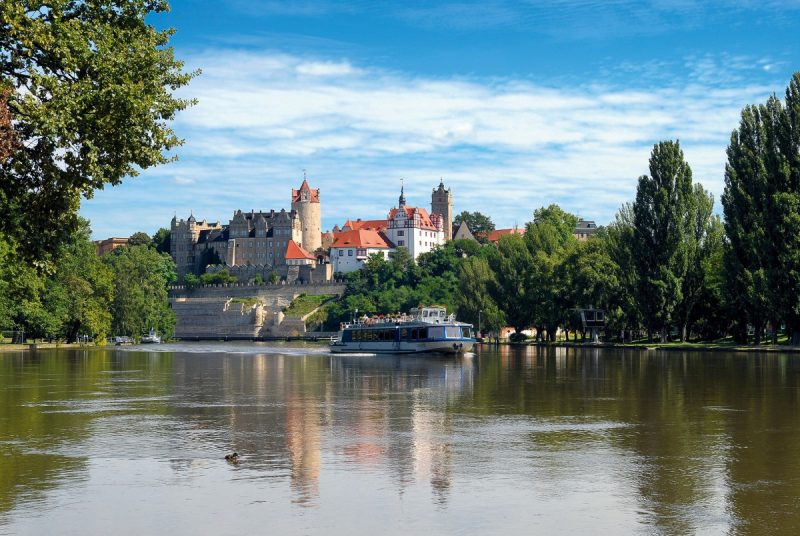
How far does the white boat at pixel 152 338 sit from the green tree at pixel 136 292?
29.1ft

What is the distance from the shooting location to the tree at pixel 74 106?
72.0 ft

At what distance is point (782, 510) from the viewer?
13.9m

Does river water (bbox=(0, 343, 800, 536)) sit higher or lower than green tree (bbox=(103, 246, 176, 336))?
lower

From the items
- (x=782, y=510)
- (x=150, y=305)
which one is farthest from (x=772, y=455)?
(x=150, y=305)

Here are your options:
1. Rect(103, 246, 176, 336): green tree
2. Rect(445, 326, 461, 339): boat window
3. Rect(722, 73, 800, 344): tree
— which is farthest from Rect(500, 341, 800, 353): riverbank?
Rect(103, 246, 176, 336): green tree

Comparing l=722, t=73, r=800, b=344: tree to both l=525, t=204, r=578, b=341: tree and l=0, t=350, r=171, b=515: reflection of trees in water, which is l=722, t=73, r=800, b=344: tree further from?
l=0, t=350, r=171, b=515: reflection of trees in water

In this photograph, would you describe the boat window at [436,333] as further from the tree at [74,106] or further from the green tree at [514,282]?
the tree at [74,106]

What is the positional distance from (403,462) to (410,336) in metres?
66.7

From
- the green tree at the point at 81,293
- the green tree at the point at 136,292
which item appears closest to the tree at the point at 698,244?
the green tree at the point at 81,293

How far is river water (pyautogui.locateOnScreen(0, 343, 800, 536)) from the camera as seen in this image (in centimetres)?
1358

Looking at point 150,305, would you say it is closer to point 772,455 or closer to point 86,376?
point 86,376

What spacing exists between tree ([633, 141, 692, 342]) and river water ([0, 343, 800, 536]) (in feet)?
139

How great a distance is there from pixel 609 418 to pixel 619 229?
61.1m

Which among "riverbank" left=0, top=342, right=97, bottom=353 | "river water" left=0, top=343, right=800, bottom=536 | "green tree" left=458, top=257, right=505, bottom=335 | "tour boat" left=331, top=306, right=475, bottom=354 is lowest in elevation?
"river water" left=0, top=343, right=800, bottom=536
